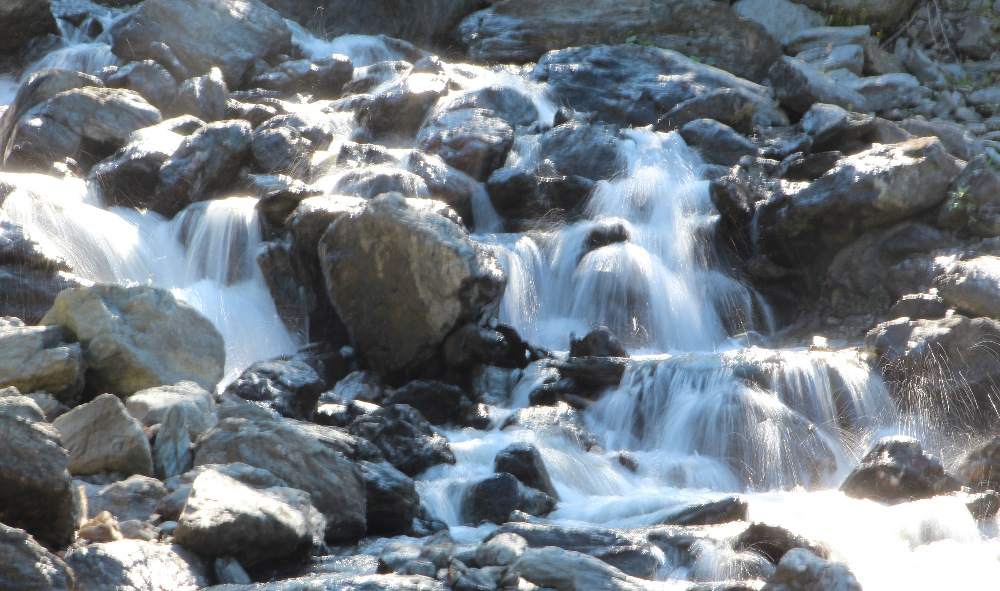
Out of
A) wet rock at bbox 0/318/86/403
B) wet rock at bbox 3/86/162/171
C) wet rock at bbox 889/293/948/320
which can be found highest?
wet rock at bbox 3/86/162/171

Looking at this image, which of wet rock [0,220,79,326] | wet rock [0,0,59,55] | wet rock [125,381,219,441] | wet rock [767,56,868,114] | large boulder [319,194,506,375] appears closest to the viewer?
wet rock [125,381,219,441]

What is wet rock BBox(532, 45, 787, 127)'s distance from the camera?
42.6ft

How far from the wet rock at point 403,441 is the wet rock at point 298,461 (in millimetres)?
1034

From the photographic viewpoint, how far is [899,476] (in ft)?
17.3

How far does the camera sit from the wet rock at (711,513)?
4750 millimetres

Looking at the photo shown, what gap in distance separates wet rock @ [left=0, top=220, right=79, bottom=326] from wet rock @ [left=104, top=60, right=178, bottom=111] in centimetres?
452

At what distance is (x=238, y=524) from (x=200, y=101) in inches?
355

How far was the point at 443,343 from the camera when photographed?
7430mm

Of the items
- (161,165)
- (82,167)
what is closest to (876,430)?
(161,165)

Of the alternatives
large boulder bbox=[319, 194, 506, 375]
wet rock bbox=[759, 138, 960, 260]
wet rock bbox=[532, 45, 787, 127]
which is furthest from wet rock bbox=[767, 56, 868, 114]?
large boulder bbox=[319, 194, 506, 375]

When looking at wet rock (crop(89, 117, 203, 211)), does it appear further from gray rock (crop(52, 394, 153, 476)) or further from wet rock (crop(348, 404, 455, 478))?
gray rock (crop(52, 394, 153, 476))

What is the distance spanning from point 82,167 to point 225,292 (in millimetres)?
2852

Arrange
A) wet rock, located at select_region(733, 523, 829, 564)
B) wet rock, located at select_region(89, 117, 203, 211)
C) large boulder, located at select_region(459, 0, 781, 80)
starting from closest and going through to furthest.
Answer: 1. wet rock, located at select_region(733, 523, 829, 564)
2. wet rock, located at select_region(89, 117, 203, 211)
3. large boulder, located at select_region(459, 0, 781, 80)

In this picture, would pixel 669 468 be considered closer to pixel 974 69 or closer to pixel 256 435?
pixel 256 435
